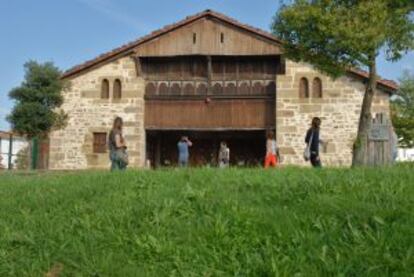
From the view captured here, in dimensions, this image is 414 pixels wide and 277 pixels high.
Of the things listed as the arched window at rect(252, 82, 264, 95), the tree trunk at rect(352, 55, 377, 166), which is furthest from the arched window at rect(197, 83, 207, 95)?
the tree trunk at rect(352, 55, 377, 166)

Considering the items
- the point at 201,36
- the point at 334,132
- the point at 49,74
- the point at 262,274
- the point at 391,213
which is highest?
the point at 201,36

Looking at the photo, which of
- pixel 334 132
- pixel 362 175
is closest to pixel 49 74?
pixel 334 132

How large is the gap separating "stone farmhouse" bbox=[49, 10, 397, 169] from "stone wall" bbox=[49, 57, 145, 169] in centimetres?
4

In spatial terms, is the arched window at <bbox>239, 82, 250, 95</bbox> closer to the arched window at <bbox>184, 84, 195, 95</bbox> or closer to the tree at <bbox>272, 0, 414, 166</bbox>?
the arched window at <bbox>184, 84, 195, 95</bbox>

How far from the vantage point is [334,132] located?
25000 millimetres

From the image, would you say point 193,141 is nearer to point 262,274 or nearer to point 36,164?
point 36,164

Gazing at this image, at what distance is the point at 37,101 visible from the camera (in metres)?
25.7

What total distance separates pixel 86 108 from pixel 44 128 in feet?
6.98

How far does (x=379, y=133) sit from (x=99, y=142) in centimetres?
1533

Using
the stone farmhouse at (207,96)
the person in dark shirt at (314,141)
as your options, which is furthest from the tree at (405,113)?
the person in dark shirt at (314,141)

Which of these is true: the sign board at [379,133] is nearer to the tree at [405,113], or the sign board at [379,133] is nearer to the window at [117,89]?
the window at [117,89]

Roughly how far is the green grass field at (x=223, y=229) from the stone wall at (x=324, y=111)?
1792 cm

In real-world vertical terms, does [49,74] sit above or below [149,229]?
above

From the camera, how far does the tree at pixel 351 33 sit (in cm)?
1442
